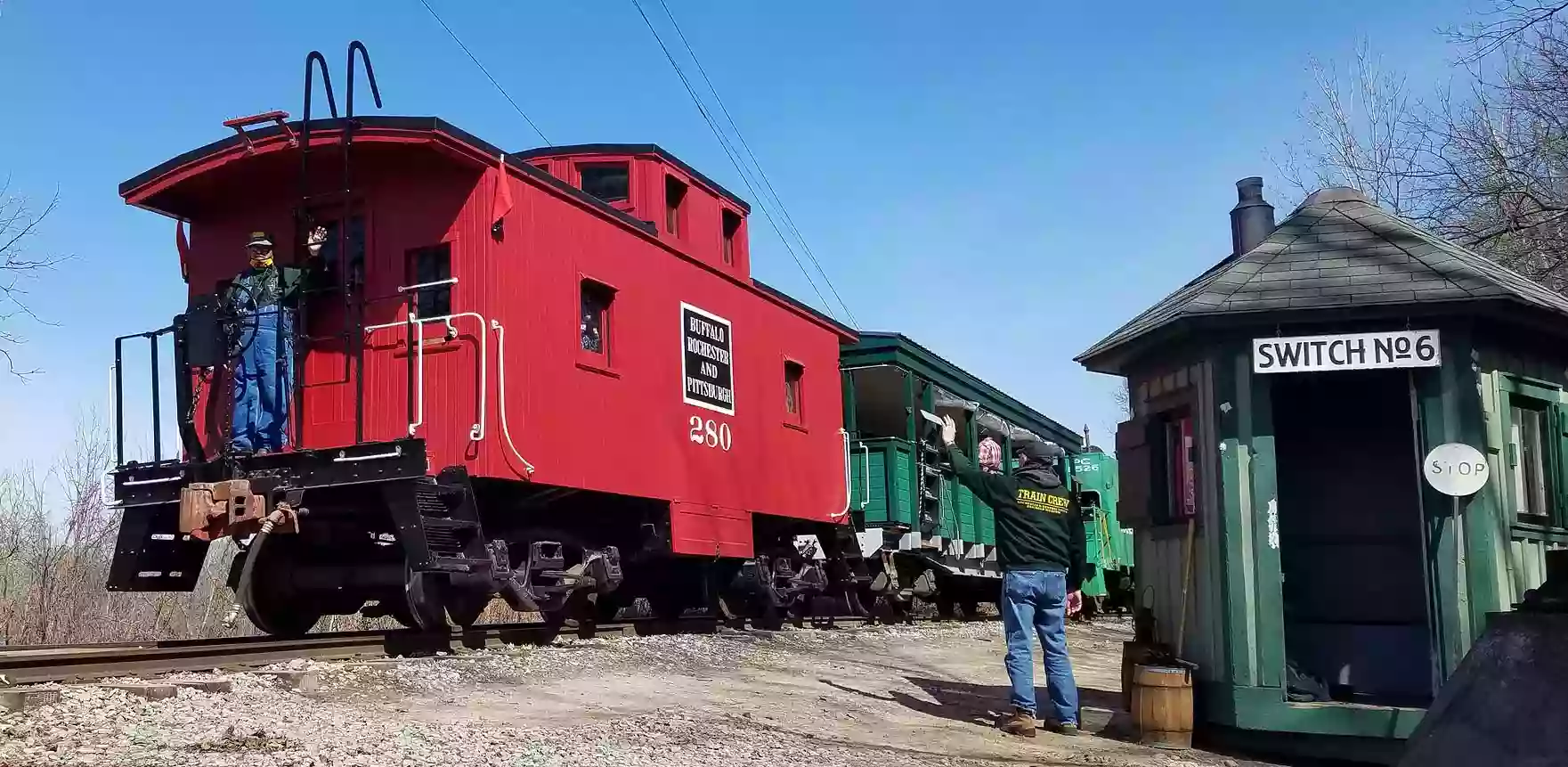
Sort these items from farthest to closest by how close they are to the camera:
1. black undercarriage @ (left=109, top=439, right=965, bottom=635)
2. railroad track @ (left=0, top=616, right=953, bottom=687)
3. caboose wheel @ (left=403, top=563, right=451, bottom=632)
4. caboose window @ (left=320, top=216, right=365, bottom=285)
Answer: caboose window @ (left=320, top=216, right=365, bottom=285) < caboose wheel @ (left=403, top=563, right=451, bottom=632) < black undercarriage @ (left=109, top=439, right=965, bottom=635) < railroad track @ (left=0, top=616, right=953, bottom=687)

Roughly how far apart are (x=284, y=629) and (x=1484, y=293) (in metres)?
8.64

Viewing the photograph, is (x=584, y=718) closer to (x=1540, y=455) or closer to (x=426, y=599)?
(x=426, y=599)

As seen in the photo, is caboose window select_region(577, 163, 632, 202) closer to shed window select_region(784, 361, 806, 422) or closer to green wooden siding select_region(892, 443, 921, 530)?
shed window select_region(784, 361, 806, 422)

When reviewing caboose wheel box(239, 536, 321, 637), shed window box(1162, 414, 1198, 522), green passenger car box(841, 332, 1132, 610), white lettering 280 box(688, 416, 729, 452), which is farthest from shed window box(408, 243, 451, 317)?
green passenger car box(841, 332, 1132, 610)

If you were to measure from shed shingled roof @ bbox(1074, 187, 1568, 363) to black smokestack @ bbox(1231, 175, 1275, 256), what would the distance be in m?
0.65

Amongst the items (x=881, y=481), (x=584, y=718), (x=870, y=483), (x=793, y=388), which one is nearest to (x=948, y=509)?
(x=881, y=481)

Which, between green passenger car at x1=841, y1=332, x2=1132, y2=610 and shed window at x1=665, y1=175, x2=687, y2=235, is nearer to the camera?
shed window at x1=665, y1=175, x2=687, y2=235

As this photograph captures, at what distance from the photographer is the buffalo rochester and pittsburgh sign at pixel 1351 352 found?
22.3 ft

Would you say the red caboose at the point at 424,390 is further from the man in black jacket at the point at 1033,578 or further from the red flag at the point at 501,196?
the man in black jacket at the point at 1033,578

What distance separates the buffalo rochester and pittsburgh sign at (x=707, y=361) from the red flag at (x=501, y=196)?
106 inches

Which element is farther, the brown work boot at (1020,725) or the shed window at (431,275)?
the shed window at (431,275)

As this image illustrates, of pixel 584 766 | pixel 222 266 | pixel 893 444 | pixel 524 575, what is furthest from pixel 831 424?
pixel 584 766

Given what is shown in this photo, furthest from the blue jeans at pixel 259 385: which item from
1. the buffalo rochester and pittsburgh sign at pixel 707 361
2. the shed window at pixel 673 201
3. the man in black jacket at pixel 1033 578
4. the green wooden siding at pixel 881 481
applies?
the green wooden siding at pixel 881 481

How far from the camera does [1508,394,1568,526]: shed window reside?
7.19 m
